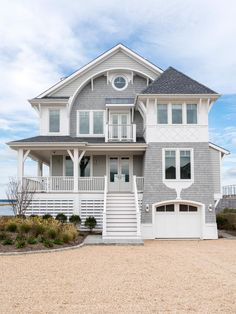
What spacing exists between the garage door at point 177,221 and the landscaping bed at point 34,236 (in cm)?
469

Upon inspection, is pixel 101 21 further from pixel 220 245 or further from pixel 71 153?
pixel 220 245

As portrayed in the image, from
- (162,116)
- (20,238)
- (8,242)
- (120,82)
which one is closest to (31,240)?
(20,238)

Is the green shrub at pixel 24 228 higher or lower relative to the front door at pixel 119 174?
lower

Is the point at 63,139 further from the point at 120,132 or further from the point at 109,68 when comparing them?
the point at 109,68

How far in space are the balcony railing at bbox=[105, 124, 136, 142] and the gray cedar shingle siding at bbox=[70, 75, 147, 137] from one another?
988mm

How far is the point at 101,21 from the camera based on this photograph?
633 inches

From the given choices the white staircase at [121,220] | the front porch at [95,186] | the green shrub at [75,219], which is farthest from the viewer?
the green shrub at [75,219]

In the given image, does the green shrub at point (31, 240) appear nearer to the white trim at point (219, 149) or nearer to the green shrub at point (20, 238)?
the green shrub at point (20, 238)

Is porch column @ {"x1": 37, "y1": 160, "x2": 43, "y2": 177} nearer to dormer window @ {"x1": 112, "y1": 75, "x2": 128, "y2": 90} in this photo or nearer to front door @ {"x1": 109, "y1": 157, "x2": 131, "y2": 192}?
front door @ {"x1": 109, "y1": 157, "x2": 131, "y2": 192}

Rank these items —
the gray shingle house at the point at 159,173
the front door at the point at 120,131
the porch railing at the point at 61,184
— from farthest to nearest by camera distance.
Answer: the front door at the point at 120,131 < the porch railing at the point at 61,184 < the gray shingle house at the point at 159,173

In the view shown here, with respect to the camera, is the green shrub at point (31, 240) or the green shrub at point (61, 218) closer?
the green shrub at point (31, 240)

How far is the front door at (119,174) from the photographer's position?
77.0 feet

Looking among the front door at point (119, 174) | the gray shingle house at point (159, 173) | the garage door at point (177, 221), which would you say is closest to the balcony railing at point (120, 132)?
the gray shingle house at point (159, 173)

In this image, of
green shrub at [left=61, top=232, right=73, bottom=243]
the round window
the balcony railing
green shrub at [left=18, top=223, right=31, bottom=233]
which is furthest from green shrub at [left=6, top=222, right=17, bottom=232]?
the round window
